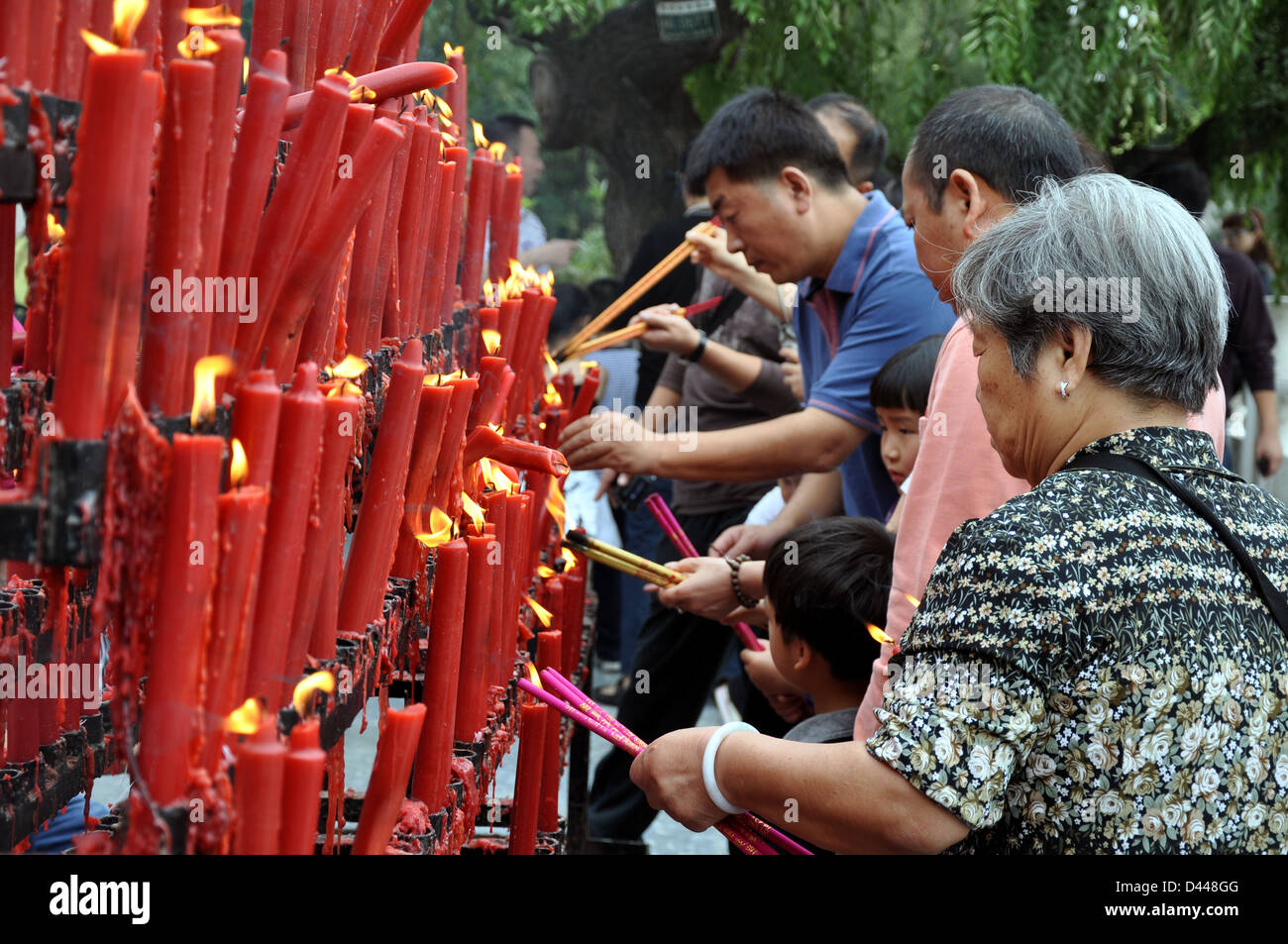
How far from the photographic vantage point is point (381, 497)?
125 centimetres

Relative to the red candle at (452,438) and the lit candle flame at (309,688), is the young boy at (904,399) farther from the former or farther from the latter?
the lit candle flame at (309,688)

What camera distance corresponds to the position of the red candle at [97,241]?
87 cm

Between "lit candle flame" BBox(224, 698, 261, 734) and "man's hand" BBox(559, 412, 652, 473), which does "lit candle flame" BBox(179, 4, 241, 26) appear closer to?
"lit candle flame" BBox(224, 698, 261, 734)

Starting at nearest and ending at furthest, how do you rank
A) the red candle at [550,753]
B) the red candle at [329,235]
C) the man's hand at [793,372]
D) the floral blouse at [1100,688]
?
the red candle at [329,235]
the floral blouse at [1100,688]
the red candle at [550,753]
the man's hand at [793,372]

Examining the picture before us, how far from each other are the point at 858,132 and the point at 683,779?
324 cm

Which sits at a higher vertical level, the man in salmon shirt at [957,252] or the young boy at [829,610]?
the man in salmon shirt at [957,252]

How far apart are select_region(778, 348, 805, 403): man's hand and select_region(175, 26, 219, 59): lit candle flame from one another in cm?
296

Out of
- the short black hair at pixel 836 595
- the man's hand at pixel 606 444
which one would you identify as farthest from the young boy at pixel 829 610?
the man's hand at pixel 606 444

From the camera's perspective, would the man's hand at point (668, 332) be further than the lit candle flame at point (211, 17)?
Yes

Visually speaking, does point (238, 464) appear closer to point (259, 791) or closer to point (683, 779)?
point (259, 791)

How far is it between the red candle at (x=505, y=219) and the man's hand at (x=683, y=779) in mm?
1173

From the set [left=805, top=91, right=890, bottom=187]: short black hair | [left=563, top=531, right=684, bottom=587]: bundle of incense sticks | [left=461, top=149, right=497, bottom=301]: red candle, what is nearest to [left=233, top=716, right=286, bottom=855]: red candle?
[left=461, top=149, right=497, bottom=301]: red candle

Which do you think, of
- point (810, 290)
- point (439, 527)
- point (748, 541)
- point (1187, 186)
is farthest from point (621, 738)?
point (1187, 186)
